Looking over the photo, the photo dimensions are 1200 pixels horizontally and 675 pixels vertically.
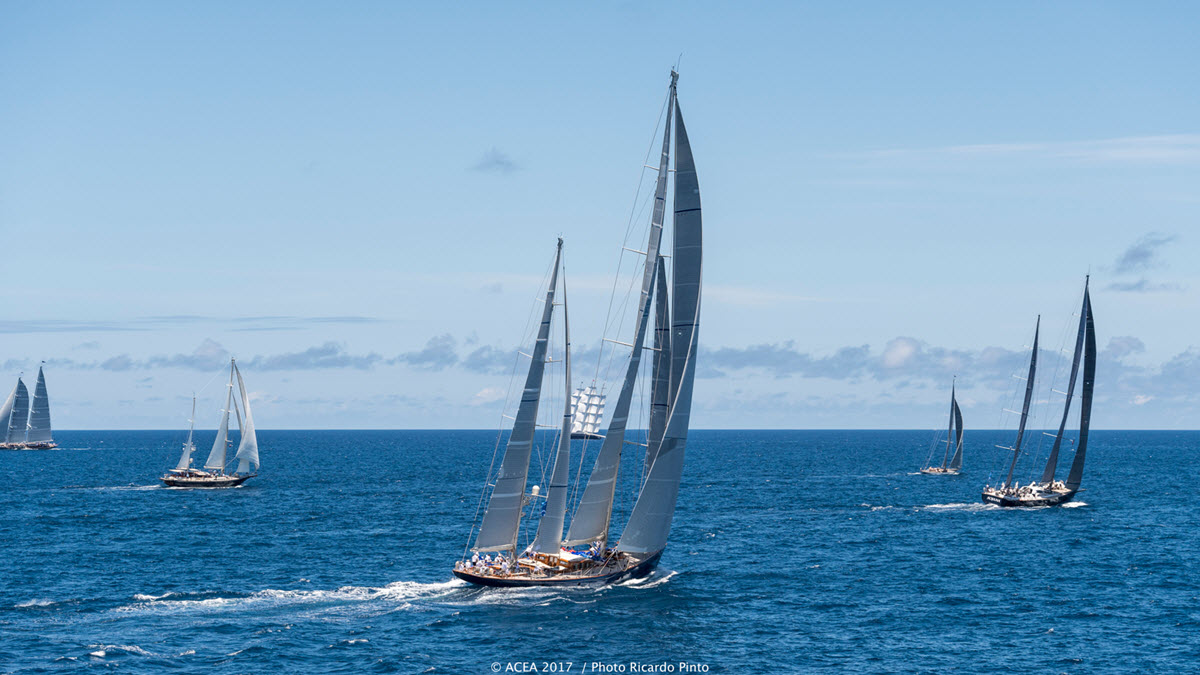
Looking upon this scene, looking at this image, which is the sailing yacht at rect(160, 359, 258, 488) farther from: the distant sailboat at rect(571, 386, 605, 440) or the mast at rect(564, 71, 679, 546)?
the mast at rect(564, 71, 679, 546)

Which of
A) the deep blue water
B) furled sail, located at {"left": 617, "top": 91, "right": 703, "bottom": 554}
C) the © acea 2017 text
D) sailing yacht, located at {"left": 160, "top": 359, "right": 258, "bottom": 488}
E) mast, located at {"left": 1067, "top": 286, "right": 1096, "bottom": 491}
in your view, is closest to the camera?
the © acea 2017 text

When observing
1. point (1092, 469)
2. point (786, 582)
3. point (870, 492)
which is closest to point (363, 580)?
point (786, 582)

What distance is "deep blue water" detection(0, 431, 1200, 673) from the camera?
162 ft

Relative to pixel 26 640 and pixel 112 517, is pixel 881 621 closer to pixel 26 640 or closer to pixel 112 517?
pixel 26 640

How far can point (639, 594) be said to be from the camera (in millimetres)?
60406

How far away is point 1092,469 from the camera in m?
177

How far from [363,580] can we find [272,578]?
5920 mm

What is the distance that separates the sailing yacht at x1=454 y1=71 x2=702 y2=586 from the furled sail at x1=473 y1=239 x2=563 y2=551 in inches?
2.2

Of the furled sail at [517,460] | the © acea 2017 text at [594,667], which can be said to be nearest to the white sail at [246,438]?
the furled sail at [517,460]

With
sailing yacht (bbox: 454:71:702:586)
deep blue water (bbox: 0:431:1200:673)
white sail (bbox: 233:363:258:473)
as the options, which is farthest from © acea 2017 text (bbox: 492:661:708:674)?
white sail (bbox: 233:363:258:473)

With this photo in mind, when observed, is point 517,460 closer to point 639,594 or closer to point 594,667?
point 639,594

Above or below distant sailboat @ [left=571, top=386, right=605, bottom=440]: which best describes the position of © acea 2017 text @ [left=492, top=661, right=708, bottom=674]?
below

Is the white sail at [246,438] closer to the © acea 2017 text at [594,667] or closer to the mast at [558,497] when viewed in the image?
the mast at [558,497]

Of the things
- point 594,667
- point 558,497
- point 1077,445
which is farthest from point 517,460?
point 1077,445
